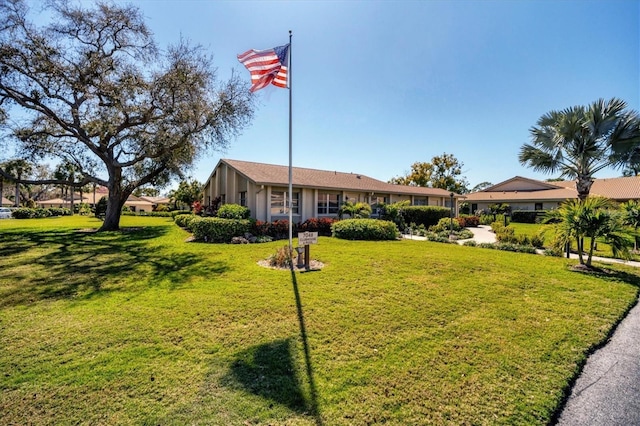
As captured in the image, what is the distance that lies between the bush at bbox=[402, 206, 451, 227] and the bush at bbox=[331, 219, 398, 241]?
21.6 ft

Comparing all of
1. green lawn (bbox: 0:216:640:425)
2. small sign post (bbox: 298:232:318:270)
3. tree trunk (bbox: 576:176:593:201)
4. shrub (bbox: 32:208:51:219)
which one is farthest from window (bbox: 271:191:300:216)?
shrub (bbox: 32:208:51:219)

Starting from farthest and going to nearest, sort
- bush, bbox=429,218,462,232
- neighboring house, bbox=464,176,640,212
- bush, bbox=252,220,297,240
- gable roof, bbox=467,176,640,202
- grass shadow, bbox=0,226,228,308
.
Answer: neighboring house, bbox=464,176,640,212 → gable roof, bbox=467,176,640,202 → bush, bbox=429,218,462,232 → bush, bbox=252,220,297,240 → grass shadow, bbox=0,226,228,308

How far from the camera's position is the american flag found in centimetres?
809

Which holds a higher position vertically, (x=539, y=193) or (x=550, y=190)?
(x=550, y=190)

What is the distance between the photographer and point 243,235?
13.4 metres

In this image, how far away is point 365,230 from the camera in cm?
1400

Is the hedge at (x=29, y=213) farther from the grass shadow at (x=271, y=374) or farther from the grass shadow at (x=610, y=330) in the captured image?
the grass shadow at (x=610, y=330)

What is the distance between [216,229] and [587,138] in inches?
695

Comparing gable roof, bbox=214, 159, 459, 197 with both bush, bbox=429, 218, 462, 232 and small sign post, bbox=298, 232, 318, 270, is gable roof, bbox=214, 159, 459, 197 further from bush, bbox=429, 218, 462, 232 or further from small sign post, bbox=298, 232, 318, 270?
small sign post, bbox=298, 232, 318, 270

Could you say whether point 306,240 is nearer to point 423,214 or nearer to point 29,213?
point 423,214

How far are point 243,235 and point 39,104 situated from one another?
1277 cm

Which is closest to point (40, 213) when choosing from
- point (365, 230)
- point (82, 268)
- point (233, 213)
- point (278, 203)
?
point (233, 213)

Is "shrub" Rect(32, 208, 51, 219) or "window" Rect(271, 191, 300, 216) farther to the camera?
"shrub" Rect(32, 208, 51, 219)

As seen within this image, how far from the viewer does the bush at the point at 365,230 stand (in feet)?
45.9
